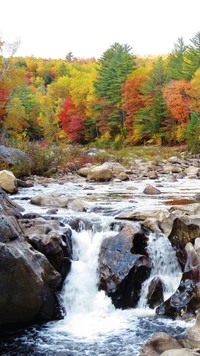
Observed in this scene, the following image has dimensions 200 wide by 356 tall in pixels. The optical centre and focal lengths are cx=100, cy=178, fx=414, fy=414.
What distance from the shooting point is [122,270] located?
6.89m

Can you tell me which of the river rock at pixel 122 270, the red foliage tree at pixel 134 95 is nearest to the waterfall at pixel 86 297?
the river rock at pixel 122 270

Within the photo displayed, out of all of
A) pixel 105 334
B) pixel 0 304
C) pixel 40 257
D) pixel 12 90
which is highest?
pixel 12 90

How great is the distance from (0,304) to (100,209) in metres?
4.49

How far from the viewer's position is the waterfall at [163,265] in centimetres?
692

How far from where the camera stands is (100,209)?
32.7 feet

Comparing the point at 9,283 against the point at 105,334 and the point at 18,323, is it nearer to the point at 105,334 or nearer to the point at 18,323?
the point at 18,323

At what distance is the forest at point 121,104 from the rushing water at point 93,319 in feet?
72.9

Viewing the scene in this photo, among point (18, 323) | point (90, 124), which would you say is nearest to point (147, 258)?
point (18, 323)

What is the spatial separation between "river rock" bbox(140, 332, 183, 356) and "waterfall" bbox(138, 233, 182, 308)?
1.90m

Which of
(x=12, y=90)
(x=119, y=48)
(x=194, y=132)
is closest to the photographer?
(x=194, y=132)

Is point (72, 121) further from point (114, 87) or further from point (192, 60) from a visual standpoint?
point (192, 60)

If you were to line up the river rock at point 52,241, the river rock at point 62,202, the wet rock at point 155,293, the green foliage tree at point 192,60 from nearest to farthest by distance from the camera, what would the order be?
the wet rock at point 155,293, the river rock at point 52,241, the river rock at point 62,202, the green foliage tree at point 192,60

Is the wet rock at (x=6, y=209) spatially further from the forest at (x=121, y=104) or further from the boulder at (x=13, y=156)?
the forest at (x=121, y=104)

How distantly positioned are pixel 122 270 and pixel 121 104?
1500 inches
